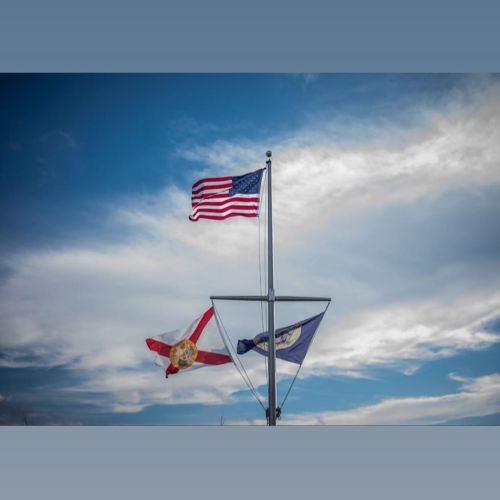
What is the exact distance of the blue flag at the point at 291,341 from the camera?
45.7 feet

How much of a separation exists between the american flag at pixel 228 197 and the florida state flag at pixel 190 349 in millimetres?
3172

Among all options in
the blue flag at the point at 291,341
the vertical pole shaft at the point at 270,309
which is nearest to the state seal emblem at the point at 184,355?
the blue flag at the point at 291,341

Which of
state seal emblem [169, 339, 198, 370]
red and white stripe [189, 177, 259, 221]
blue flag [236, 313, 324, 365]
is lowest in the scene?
state seal emblem [169, 339, 198, 370]

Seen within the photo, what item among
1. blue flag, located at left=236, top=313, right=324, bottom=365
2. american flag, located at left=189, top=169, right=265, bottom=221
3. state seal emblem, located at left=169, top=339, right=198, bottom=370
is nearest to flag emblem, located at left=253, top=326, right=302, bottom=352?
blue flag, located at left=236, top=313, right=324, bottom=365

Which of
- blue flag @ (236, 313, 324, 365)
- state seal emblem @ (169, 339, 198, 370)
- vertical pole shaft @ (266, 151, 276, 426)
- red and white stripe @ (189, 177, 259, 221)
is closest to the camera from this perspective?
vertical pole shaft @ (266, 151, 276, 426)

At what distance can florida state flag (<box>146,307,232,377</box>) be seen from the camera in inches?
538

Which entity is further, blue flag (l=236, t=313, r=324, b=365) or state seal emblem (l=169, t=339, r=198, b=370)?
blue flag (l=236, t=313, r=324, b=365)

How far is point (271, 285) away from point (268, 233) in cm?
173

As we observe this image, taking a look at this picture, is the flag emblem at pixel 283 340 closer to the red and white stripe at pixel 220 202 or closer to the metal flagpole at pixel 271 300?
the metal flagpole at pixel 271 300

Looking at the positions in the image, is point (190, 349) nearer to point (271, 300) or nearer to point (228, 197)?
point (271, 300)

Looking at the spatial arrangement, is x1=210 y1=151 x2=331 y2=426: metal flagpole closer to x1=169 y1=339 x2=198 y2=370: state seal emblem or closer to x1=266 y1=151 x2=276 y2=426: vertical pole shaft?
x1=266 y1=151 x2=276 y2=426: vertical pole shaft

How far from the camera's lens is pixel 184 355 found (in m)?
13.7

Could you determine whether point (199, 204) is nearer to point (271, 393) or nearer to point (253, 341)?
point (253, 341)

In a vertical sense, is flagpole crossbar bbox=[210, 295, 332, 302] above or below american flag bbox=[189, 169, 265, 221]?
below
